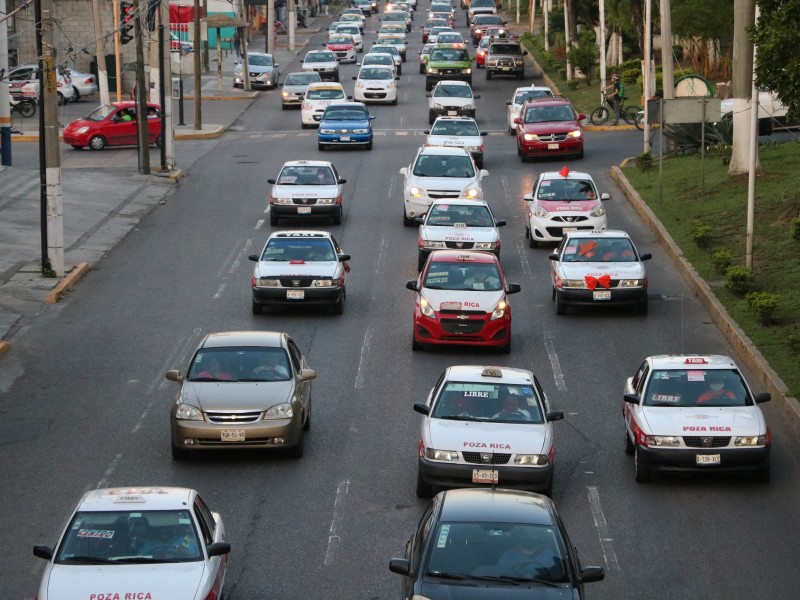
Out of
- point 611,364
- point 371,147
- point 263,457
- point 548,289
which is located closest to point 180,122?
point 371,147

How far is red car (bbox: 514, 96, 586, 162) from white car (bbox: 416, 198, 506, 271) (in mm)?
13117

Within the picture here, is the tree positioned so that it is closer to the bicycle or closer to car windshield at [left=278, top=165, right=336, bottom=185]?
car windshield at [left=278, top=165, right=336, bottom=185]

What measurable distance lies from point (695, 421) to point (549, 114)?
96.4ft

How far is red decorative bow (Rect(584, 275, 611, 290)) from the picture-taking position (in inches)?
1073

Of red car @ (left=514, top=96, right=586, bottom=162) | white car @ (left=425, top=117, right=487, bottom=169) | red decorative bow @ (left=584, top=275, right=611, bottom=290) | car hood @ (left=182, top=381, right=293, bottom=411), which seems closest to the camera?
car hood @ (left=182, top=381, right=293, bottom=411)

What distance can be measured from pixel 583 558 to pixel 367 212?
2409 cm

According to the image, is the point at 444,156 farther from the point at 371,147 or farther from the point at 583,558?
the point at 583,558

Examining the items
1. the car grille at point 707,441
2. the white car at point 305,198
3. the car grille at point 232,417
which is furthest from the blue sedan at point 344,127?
the car grille at point 707,441

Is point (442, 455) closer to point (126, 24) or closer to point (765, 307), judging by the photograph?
point (765, 307)

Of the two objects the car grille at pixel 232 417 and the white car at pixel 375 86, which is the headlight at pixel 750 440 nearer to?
the car grille at pixel 232 417

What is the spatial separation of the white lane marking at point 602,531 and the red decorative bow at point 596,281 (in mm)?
9753

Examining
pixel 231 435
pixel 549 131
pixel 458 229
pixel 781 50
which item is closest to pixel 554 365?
pixel 781 50

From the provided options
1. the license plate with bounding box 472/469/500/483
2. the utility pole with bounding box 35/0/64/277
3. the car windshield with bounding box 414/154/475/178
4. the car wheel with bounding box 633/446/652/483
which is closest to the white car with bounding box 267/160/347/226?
the car windshield with bounding box 414/154/475/178

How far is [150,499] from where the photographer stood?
13109 millimetres
